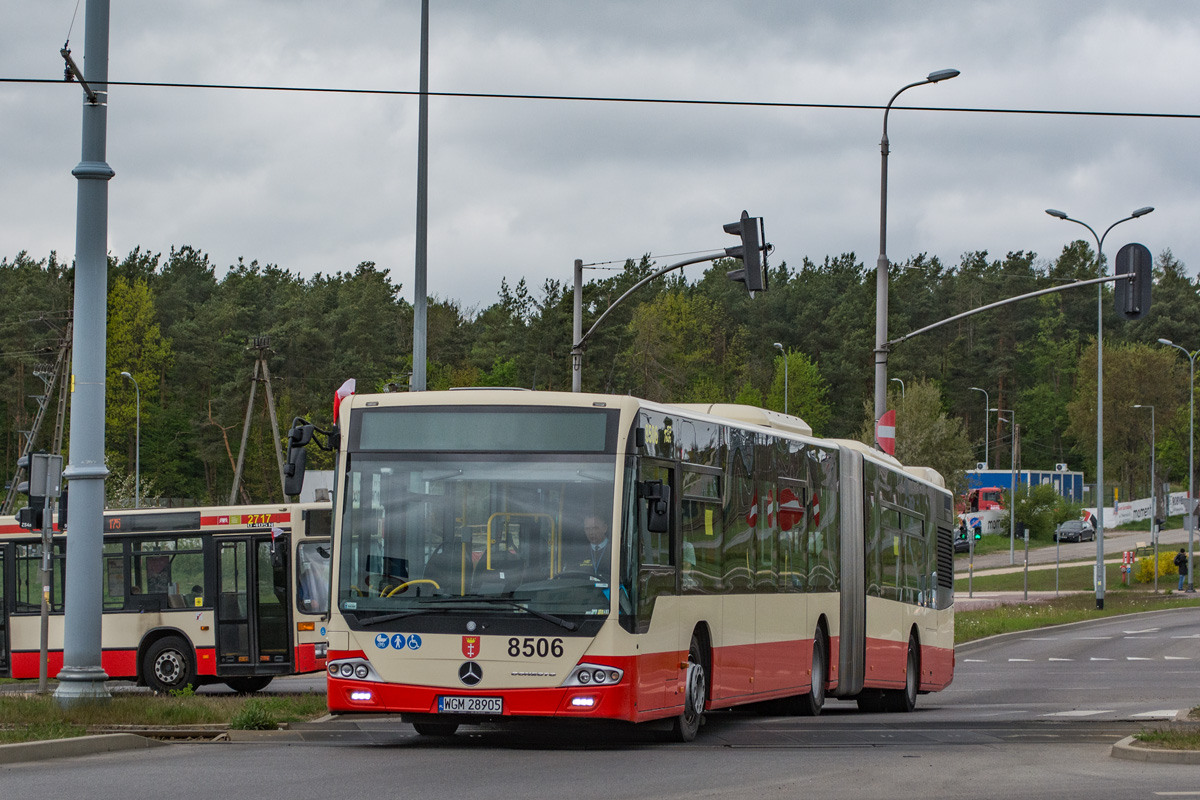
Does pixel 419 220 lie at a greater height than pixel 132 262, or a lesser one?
lesser

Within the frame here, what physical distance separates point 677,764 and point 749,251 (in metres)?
14.1

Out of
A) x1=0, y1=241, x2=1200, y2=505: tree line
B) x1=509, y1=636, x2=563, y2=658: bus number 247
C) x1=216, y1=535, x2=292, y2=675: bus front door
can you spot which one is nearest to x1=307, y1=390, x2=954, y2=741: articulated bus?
x1=509, y1=636, x2=563, y2=658: bus number 247

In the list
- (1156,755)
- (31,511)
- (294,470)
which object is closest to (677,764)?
(1156,755)

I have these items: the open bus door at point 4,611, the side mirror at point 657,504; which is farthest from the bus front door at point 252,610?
the side mirror at point 657,504

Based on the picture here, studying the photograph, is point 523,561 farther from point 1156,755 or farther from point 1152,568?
point 1152,568

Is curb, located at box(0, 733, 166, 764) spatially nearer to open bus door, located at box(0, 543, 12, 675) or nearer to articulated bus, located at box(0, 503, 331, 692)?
articulated bus, located at box(0, 503, 331, 692)

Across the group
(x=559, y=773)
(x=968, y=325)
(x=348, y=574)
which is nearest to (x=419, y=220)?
(x=348, y=574)

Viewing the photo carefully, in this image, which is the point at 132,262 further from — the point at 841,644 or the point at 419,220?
the point at 841,644

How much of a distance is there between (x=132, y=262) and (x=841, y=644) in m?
104

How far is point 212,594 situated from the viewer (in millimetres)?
22422

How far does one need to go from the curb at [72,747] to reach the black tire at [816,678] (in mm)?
7009

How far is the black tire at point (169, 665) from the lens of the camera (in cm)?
2225

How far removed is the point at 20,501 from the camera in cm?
7200

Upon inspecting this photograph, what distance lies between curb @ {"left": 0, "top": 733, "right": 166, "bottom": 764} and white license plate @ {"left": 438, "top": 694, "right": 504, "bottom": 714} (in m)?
2.65
